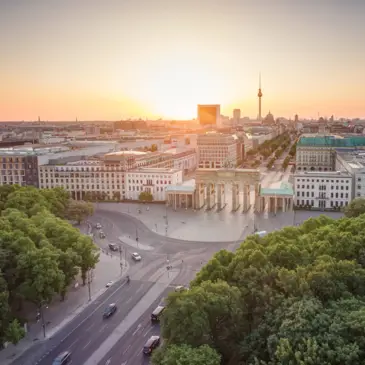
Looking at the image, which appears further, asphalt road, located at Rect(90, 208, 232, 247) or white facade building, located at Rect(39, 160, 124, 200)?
white facade building, located at Rect(39, 160, 124, 200)

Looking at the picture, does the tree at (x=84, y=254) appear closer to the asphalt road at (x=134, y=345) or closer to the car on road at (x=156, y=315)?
the asphalt road at (x=134, y=345)

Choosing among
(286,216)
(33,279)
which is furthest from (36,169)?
(33,279)

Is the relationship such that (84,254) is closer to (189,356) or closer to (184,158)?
(189,356)

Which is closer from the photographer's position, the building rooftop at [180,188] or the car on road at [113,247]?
the car on road at [113,247]

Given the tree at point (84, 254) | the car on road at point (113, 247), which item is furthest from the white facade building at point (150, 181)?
the tree at point (84, 254)

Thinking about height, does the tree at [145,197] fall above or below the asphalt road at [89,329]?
above

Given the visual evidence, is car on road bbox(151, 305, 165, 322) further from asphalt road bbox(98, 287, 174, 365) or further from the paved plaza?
the paved plaza

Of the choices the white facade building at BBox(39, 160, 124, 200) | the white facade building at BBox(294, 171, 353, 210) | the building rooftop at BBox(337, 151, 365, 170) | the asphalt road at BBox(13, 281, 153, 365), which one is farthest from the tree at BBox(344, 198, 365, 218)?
the white facade building at BBox(39, 160, 124, 200)
